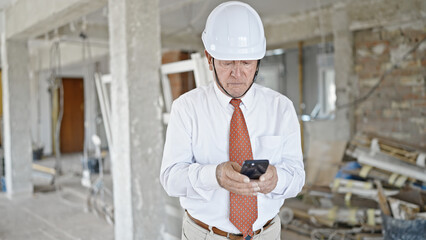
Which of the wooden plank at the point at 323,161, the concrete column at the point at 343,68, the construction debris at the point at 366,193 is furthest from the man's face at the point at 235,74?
the concrete column at the point at 343,68

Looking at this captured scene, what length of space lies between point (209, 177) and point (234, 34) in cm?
51

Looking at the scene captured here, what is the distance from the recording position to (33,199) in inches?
219

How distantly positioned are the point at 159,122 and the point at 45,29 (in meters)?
2.81

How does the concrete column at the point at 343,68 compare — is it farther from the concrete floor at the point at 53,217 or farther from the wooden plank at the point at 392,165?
the concrete floor at the point at 53,217

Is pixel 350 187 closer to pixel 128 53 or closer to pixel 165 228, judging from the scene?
pixel 165 228

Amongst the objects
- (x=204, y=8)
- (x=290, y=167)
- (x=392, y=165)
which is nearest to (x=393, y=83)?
(x=392, y=165)

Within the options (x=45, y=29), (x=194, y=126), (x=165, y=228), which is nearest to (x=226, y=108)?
(x=194, y=126)

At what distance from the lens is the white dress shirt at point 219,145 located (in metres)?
1.35

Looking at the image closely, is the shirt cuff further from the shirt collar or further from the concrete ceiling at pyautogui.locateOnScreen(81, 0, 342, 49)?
the concrete ceiling at pyautogui.locateOnScreen(81, 0, 342, 49)

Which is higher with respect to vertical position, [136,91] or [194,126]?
[136,91]

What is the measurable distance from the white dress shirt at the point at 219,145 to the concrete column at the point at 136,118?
1570 mm

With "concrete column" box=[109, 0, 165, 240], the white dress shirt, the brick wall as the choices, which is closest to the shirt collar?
the white dress shirt

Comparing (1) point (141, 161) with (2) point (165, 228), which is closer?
(1) point (141, 161)

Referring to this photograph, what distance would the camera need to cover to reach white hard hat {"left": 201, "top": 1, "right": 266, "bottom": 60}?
4.34 feet
